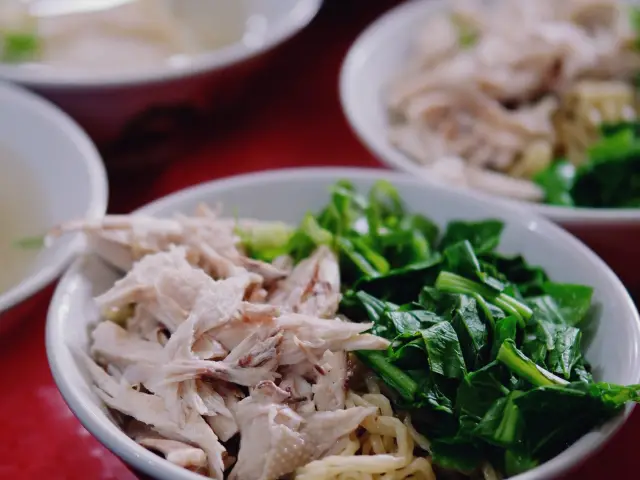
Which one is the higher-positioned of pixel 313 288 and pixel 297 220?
pixel 313 288

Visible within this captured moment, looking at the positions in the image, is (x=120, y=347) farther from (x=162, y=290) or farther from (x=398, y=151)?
(x=398, y=151)

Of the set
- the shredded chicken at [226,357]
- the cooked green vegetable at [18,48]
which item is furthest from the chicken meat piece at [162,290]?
the cooked green vegetable at [18,48]

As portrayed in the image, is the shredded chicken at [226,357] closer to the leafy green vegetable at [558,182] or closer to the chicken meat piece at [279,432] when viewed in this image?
the chicken meat piece at [279,432]

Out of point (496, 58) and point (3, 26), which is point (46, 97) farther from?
point (496, 58)

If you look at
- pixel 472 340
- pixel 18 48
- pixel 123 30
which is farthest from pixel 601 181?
pixel 18 48

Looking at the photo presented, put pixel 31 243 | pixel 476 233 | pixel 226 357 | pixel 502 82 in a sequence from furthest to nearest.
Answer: pixel 502 82
pixel 31 243
pixel 476 233
pixel 226 357

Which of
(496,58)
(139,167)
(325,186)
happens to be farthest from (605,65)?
(139,167)
